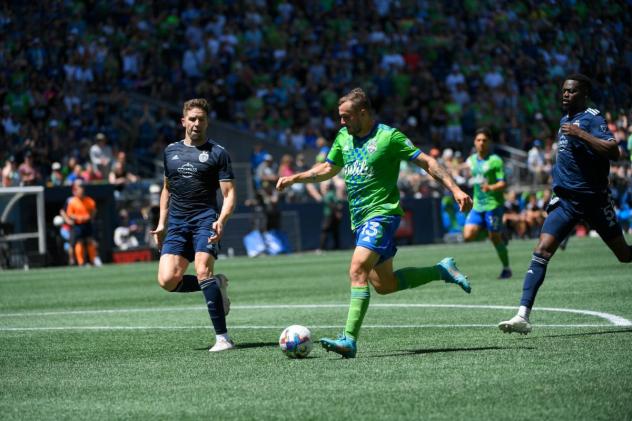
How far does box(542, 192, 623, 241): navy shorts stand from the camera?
10.6m

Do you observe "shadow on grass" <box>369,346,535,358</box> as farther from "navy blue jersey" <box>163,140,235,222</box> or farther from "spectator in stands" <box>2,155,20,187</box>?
"spectator in stands" <box>2,155,20,187</box>

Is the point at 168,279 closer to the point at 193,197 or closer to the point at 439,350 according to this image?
the point at 193,197

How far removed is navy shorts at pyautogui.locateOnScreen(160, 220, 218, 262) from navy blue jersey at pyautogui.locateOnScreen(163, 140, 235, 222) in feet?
0.26

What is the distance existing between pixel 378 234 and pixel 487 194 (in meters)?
9.94

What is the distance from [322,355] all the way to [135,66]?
2597 cm

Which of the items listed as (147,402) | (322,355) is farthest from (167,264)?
(147,402)

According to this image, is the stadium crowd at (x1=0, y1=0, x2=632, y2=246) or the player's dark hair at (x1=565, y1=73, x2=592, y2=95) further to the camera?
the stadium crowd at (x1=0, y1=0, x2=632, y2=246)

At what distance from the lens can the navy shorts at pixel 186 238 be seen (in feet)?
35.5

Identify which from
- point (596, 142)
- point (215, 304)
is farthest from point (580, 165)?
point (215, 304)

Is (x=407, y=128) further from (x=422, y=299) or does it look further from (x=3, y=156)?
(x=422, y=299)

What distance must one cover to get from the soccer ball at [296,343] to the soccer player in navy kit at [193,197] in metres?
1.46

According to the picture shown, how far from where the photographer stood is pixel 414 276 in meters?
10.5

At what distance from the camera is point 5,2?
3281cm

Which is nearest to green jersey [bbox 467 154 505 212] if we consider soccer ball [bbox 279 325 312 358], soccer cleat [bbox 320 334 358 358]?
soccer ball [bbox 279 325 312 358]
